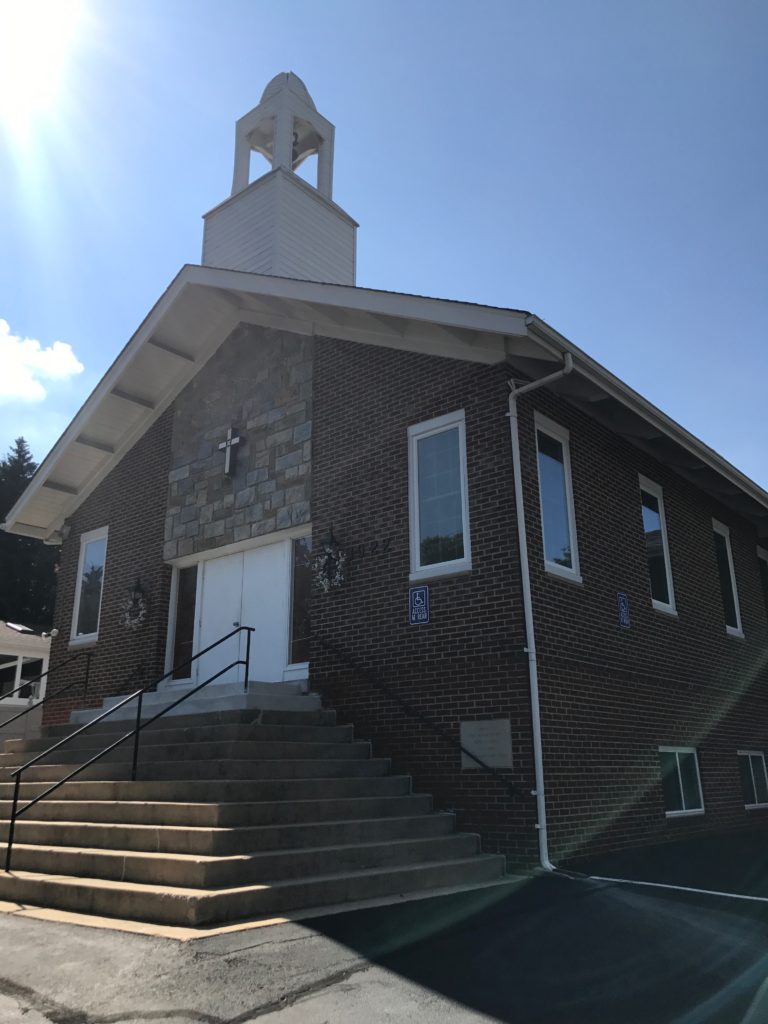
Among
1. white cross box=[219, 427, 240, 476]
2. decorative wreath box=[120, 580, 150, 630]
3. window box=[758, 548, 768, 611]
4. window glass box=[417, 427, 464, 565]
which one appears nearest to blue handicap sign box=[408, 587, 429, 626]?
window glass box=[417, 427, 464, 565]

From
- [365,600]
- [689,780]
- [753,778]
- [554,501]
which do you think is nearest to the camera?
[554,501]

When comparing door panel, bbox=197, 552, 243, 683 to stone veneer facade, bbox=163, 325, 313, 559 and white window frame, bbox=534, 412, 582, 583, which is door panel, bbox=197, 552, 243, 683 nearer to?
stone veneer facade, bbox=163, 325, 313, 559

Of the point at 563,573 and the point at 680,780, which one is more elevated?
the point at 563,573

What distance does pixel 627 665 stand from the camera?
30.9ft

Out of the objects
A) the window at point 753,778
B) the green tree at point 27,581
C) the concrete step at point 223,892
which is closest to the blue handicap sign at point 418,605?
the concrete step at point 223,892

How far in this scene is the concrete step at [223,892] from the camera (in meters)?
5.06

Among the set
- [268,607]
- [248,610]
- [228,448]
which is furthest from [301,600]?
[228,448]

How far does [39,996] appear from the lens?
3965 millimetres

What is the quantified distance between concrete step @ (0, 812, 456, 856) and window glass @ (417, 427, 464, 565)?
2.53 m

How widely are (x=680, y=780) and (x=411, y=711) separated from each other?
13.3 ft

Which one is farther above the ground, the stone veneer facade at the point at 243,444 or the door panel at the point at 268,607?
the stone veneer facade at the point at 243,444

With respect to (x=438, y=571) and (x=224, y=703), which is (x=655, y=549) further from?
(x=224, y=703)

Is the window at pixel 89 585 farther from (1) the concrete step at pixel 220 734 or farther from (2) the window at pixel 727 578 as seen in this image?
(2) the window at pixel 727 578

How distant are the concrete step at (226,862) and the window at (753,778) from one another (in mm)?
6597
